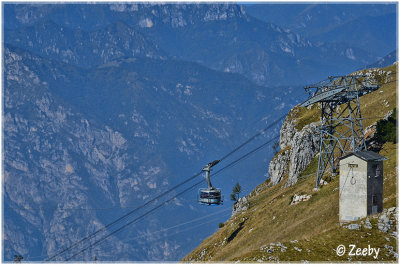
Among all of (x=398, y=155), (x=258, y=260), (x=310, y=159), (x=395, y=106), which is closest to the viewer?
(x=258, y=260)

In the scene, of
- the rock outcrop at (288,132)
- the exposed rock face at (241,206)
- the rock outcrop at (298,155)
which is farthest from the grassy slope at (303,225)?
the rock outcrop at (298,155)

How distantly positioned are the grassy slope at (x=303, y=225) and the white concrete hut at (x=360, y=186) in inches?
95.7

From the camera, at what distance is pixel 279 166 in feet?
495

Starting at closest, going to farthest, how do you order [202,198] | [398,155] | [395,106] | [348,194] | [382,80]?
1. [348,194]
2. [398,155]
3. [202,198]
4. [395,106]
5. [382,80]

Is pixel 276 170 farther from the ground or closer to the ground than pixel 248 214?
farther from the ground

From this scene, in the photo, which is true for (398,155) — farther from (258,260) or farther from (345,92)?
(258,260)

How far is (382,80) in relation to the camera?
147250 mm

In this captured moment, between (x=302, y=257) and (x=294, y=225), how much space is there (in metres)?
28.1

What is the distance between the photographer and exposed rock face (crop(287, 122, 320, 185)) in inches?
5285

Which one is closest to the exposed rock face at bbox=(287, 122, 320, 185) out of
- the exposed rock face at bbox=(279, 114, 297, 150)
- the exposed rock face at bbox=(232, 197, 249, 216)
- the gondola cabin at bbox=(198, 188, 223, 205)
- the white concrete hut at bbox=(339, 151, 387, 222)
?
the exposed rock face at bbox=(232, 197, 249, 216)

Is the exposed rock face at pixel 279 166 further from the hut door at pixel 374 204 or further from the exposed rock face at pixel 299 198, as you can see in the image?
the hut door at pixel 374 204

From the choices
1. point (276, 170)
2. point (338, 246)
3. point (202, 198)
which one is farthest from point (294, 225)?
point (276, 170)

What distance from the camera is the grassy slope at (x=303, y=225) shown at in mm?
80938

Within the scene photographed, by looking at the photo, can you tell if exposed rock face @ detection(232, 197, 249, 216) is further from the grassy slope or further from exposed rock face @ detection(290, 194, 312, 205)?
exposed rock face @ detection(290, 194, 312, 205)
